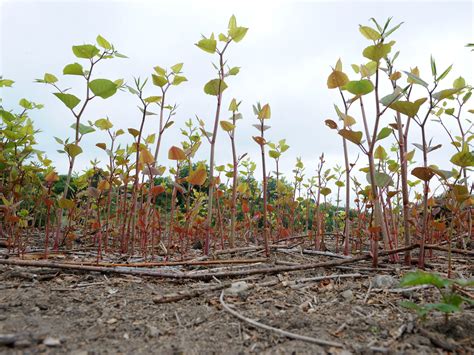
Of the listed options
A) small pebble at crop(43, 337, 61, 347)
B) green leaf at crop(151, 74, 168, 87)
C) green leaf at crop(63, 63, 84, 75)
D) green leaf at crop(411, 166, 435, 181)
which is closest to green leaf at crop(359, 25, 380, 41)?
green leaf at crop(411, 166, 435, 181)

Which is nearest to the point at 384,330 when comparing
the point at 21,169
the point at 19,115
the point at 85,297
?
the point at 85,297

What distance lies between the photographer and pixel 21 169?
243 cm

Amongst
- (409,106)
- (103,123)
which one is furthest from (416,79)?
(103,123)

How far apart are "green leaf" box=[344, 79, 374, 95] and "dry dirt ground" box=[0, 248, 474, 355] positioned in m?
0.82

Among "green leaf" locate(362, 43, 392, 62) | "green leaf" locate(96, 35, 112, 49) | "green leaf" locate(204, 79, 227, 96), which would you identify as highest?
"green leaf" locate(96, 35, 112, 49)

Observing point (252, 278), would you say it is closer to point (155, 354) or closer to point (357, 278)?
point (357, 278)

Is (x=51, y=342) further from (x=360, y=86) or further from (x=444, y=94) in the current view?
(x=444, y=94)

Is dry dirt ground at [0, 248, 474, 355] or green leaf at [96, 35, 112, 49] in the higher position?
green leaf at [96, 35, 112, 49]

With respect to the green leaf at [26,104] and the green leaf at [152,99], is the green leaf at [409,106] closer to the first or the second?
the green leaf at [152,99]

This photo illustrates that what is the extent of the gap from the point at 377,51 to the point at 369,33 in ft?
0.38

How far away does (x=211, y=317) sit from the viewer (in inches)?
43.4

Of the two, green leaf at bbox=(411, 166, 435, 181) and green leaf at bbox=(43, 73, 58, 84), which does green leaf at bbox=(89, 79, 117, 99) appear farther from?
green leaf at bbox=(411, 166, 435, 181)

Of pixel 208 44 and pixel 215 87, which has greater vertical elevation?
pixel 208 44

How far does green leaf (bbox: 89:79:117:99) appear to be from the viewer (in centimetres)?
173
